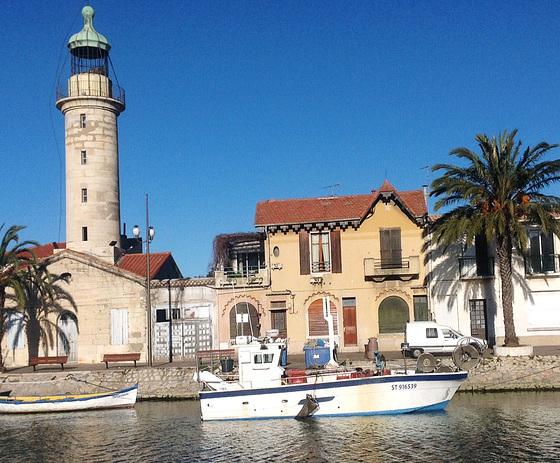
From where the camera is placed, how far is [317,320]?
4028 centimetres

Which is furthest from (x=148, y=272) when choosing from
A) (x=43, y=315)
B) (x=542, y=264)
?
(x=542, y=264)

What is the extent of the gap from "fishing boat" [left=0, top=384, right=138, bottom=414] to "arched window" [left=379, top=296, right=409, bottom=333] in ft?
47.0

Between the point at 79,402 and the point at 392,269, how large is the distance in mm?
17461

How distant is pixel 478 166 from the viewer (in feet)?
114

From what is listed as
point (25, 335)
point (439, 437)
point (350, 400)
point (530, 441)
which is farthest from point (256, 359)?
point (25, 335)

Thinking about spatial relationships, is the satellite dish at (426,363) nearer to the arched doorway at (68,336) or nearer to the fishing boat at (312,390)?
the fishing boat at (312,390)

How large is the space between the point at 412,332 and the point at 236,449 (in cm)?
1409

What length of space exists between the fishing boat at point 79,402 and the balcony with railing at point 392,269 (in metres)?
14.2

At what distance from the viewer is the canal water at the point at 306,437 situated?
22297mm

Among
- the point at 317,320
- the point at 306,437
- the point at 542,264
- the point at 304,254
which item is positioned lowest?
the point at 306,437

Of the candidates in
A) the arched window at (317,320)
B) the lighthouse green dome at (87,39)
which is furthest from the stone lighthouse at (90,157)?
the arched window at (317,320)

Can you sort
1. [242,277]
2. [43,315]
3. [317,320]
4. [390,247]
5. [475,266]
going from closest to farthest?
[475,266] → [390,247] → [317,320] → [242,277] → [43,315]

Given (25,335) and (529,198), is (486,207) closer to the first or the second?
(529,198)

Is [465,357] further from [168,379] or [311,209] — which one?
[168,379]
